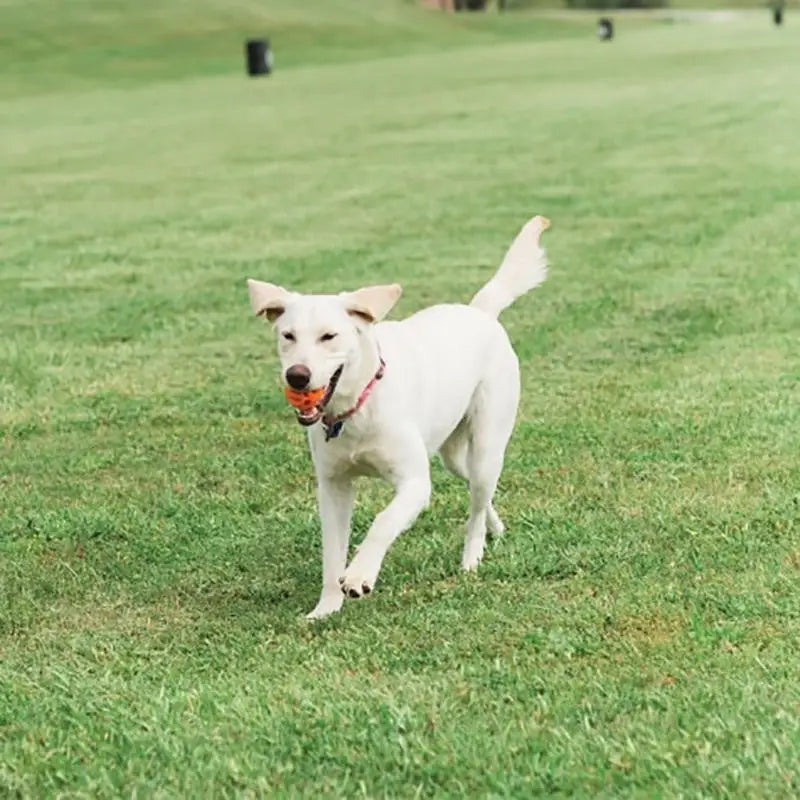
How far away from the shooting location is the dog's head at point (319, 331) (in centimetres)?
494

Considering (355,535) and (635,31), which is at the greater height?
(355,535)

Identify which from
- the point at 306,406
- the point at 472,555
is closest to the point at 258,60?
the point at 472,555

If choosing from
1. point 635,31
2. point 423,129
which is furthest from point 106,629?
point 635,31

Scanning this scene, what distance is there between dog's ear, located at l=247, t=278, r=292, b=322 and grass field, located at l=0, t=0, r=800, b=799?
104cm

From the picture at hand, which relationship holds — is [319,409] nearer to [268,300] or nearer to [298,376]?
[298,376]

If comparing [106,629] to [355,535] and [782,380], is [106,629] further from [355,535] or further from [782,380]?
[782,380]

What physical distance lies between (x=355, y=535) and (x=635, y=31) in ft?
250

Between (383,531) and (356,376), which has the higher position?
(356,376)

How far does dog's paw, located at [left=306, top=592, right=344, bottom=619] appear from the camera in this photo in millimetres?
5398

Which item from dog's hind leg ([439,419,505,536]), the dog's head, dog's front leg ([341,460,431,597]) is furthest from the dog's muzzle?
dog's hind leg ([439,419,505,536])

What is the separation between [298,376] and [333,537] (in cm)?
81

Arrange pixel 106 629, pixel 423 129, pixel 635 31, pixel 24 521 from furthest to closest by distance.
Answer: pixel 635 31 < pixel 423 129 < pixel 24 521 < pixel 106 629

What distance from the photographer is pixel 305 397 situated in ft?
16.2

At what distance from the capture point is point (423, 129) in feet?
89.8
